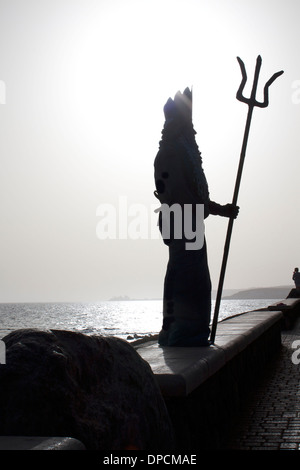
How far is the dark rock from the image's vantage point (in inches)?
87.8

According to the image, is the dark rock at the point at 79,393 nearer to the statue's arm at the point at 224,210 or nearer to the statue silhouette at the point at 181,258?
the statue silhouette at the point at 181,258

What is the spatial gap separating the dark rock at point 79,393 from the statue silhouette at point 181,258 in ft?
8.31

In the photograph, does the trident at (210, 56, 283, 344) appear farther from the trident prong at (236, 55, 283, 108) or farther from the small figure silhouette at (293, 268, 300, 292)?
the small figure silhouette at (293, 268, 300, 292)

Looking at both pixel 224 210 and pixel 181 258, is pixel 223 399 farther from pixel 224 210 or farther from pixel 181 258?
pixel 224 210

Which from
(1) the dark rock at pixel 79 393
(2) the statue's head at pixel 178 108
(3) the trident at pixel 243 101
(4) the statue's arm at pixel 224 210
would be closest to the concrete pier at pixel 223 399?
(1) the dark rock at pixel 79 393

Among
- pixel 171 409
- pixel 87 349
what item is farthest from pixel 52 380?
pixel 171 409

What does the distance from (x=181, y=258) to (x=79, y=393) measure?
10.9 ft

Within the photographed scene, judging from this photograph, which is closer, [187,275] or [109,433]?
[109,433]

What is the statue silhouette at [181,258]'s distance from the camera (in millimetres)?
5516

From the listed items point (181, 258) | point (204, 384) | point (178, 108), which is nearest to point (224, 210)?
point (181, 258)

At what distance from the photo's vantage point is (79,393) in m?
2.40
